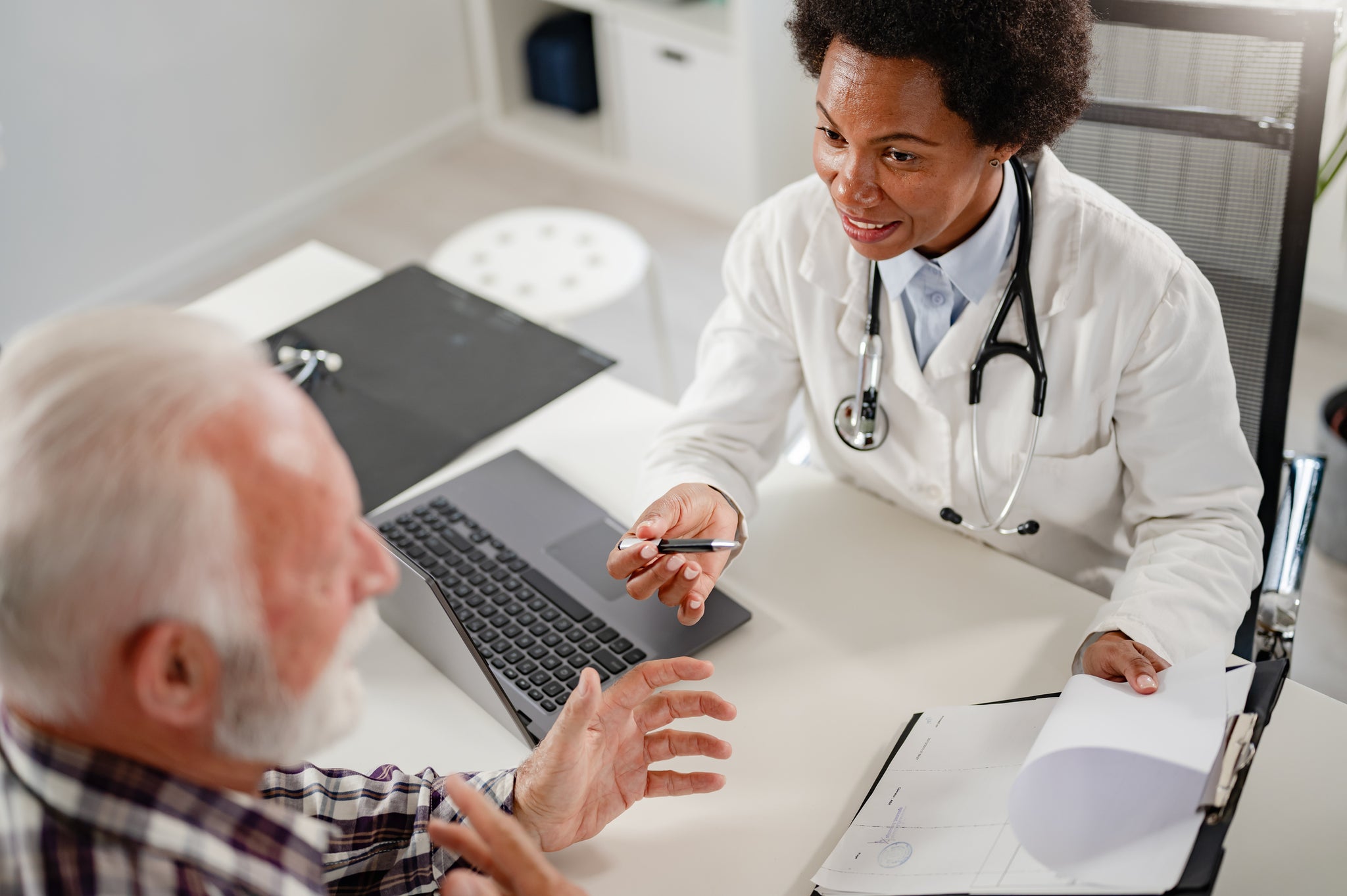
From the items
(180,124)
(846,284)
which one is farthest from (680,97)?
(846,284)

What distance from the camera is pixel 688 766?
105cm

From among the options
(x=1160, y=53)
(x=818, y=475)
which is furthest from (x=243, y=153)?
(x=1160, y=53)

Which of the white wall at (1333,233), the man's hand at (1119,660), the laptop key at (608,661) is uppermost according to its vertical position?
the man's hand at (1119,660)

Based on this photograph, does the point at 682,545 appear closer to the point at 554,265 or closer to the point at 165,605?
the point at 165,605

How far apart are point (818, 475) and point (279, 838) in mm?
815

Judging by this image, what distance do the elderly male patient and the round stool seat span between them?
165cm

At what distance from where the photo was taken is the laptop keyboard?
3.70 ft

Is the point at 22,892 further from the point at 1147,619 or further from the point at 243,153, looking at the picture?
the point at 243,153

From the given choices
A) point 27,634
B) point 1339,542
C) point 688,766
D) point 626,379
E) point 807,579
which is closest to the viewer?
point 27,634

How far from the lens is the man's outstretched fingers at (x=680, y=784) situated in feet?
3.29

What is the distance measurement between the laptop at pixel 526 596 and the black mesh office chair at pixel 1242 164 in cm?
65

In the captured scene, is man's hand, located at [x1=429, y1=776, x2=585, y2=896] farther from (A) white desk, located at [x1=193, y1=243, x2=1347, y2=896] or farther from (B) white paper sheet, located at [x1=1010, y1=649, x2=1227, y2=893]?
(B) white paper sheet, located at [x1=1010, y1=649, x2=1227, y2=893]

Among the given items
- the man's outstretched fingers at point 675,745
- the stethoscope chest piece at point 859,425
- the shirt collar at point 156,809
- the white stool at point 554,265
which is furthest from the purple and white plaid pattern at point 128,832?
the white stool at point 554,265

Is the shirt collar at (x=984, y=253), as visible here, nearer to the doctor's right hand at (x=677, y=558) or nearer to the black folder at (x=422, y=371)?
the doctor's right hand at (x=677, y=558)
